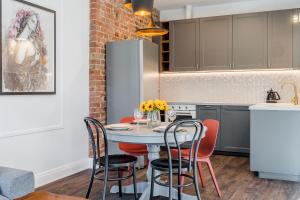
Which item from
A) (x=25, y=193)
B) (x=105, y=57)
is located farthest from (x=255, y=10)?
(x=25, y=193)

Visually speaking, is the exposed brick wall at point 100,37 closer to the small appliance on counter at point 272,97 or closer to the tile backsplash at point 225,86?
the tile backsplash at point 225,86

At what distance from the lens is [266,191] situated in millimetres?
3717

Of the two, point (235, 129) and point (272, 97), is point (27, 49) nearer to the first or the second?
point (235, 129)

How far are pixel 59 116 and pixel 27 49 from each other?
3.19ft

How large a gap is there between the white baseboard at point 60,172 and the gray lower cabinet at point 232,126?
2.43 m

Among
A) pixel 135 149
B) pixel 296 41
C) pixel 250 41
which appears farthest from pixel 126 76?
pixel 296 41

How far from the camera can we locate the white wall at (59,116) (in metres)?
3.55

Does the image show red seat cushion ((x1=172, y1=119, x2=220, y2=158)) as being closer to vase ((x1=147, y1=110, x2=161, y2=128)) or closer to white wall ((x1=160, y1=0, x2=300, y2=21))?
vase ((x1=147, y1=110, x2=161, y2=128))

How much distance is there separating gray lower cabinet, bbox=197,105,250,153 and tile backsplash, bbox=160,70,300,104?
617 millimetres

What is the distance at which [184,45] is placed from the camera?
20.9 feet

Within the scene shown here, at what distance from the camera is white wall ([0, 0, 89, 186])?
3549mm

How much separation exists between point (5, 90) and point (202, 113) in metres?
3.56

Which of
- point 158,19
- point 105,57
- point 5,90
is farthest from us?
point 158,19

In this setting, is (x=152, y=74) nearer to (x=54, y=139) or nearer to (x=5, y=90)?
(x=54, y=139)
